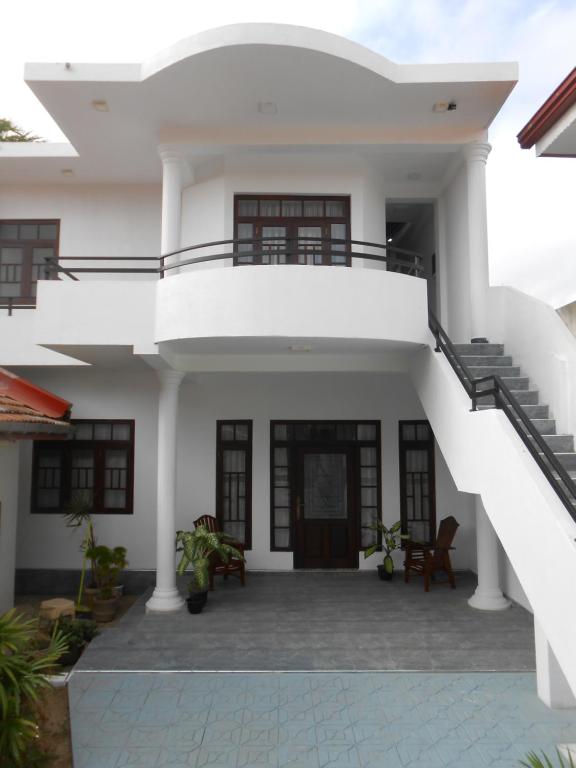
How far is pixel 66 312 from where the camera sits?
752 cm

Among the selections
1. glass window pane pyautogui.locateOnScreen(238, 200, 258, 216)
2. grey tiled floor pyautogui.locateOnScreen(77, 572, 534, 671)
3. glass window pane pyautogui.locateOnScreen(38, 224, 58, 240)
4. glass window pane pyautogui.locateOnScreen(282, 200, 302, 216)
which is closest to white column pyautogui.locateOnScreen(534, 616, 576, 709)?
grey tiled floor pyautogui.locateOnScreen(77, 572, 534, 671)

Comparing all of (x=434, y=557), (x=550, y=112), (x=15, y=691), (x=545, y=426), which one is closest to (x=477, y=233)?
(x=550, y=112)

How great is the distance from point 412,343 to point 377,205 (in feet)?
10.1

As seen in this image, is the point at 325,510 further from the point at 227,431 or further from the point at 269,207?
the point at 269,207

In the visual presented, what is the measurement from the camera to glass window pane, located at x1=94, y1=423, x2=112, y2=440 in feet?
34.0

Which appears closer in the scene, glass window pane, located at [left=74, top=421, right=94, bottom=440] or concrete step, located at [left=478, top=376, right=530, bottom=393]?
concrete step, located at [left=478, top=376, right=530, bottom=393]

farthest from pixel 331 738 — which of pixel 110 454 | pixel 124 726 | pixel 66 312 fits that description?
pixel 110 454

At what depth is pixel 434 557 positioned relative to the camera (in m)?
9.17

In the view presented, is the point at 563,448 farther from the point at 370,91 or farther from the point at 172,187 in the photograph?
the point at 172,187

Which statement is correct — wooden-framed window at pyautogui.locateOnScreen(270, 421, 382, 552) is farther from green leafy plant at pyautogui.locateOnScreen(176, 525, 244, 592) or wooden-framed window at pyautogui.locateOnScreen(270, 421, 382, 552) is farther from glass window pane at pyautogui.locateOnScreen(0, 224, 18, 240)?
glass window pane at pyautogui.locateOnScreen(0, 224, 18, 240)

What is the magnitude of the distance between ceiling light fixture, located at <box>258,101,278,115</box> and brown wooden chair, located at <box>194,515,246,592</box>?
21.6 feet

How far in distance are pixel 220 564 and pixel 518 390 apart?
18.4 feet

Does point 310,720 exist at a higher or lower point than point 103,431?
lower

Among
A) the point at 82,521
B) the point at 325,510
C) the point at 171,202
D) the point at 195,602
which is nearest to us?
the point at 195,602
